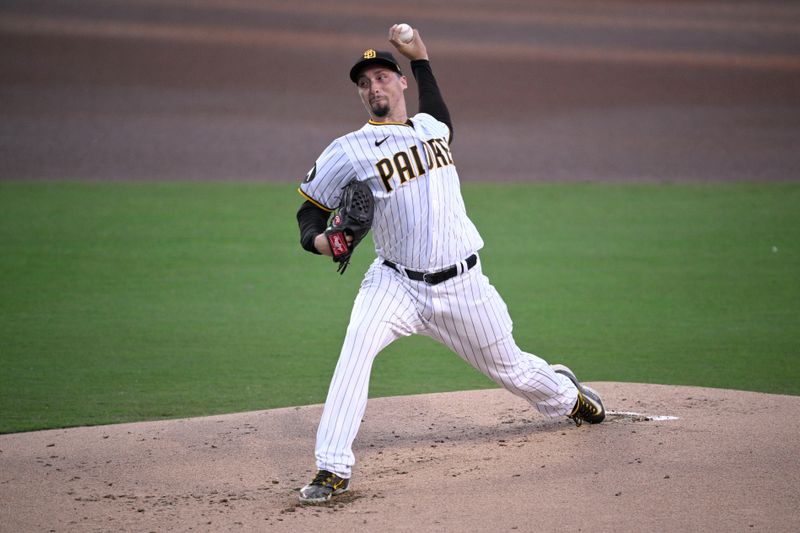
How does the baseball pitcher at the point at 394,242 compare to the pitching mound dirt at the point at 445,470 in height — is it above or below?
above

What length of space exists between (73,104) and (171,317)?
1054cm

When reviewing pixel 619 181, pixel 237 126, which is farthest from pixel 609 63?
pixel 237 126

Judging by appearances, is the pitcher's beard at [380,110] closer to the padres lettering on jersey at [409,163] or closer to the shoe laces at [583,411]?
the padres lettering on jersey at [409,163]

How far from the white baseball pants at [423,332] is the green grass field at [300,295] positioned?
156 centimetres

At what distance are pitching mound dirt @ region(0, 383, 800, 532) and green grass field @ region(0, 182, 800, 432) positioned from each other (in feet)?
2.47

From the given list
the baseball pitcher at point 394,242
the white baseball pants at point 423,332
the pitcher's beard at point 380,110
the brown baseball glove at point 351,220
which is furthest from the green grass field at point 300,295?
the pitcher's beard at point 380,110

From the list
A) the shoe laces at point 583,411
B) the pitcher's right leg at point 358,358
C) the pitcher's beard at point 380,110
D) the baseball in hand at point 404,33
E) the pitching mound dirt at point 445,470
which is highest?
the baseball in hand at point 404,33

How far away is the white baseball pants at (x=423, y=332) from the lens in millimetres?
3508

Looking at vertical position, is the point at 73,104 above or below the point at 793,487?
above

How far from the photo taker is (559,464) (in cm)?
373

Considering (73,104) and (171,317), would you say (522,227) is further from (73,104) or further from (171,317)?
(73,104)

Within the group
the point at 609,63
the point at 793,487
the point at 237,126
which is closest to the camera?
the point at 793,487

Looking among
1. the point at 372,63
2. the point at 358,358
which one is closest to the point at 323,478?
the point at 358,358

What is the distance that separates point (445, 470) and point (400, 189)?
1027 millimetres
